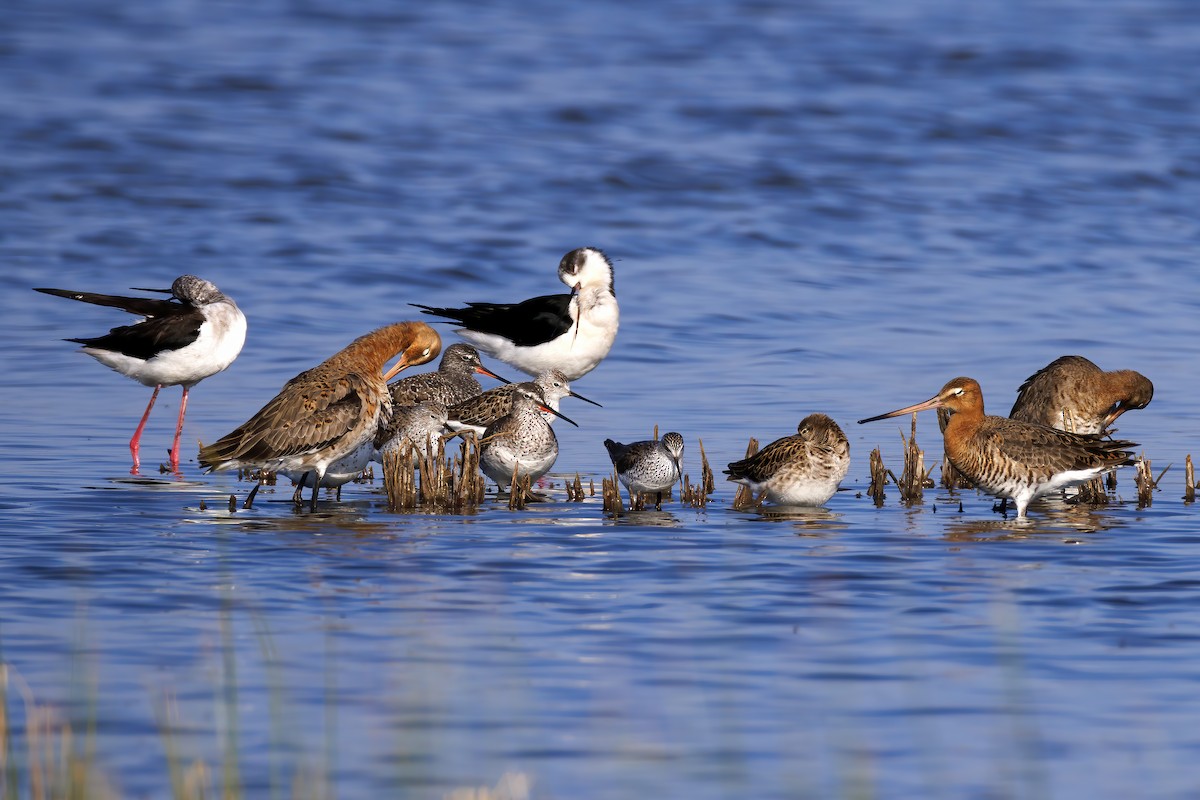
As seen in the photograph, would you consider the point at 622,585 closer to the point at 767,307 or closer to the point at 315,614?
the point at 315,614

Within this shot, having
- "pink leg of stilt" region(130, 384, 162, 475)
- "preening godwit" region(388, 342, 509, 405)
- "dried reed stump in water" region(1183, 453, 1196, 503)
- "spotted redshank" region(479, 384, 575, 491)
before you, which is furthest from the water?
"preening godwit" region(388, 342, 509, 405)

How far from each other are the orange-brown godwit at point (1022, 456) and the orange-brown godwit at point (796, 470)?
77 cm

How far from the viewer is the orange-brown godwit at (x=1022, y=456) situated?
10.3 metres

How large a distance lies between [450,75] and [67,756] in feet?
92.1

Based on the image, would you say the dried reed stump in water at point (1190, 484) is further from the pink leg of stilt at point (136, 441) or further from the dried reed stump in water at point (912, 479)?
the pink leg of stilt at point (136, 441)

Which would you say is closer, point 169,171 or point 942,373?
point 942,373

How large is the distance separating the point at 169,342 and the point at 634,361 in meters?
4.44

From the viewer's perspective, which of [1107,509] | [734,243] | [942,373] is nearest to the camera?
[1107,509]

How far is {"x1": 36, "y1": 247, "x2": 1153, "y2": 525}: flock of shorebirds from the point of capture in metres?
10.3

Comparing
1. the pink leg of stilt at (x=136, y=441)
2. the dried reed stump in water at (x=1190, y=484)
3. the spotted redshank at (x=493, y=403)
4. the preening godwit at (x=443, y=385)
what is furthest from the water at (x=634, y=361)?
the preening godwit at (x=443, y=385)

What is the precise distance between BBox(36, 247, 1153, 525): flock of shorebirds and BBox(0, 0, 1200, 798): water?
1.06 ft

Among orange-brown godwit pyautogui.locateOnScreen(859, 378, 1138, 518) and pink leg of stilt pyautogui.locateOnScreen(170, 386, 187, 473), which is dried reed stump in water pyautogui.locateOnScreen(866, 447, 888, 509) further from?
pink leg of stilt pyautogui.locateOnScreen(170, 386, 187, 473)

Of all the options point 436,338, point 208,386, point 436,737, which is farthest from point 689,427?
point 436,737

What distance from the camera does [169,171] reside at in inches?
989
